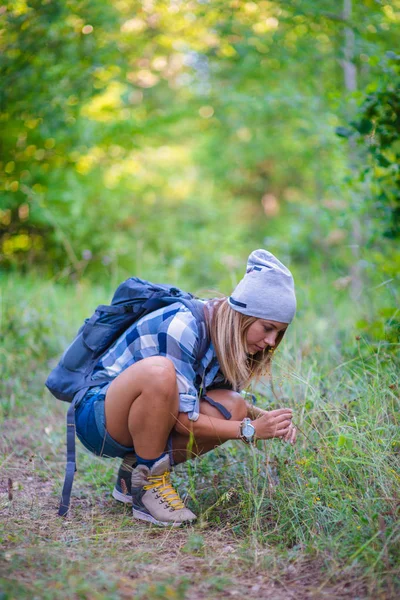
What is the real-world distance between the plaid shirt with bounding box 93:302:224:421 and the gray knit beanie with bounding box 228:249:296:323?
24cm

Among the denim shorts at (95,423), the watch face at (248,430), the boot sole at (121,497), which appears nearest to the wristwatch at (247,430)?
the watch face at (248,430)

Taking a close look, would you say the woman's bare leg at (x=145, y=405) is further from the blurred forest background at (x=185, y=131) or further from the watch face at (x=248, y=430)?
the blurred forest background at (x=185, y=131)

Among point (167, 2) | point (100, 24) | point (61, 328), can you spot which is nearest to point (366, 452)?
point (61, 328)

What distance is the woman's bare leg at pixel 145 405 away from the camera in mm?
2623

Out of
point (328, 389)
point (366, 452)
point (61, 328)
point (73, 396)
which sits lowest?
point (61, 328)

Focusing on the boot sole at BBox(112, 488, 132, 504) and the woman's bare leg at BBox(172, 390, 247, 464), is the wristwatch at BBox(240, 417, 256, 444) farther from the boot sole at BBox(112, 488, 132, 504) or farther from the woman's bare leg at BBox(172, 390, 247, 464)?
the boot sole at BBox(112, 488, 132, 504)

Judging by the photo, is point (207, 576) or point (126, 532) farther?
point (126, 532)

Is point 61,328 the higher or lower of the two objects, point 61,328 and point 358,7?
the lower

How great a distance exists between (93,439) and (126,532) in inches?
17.2

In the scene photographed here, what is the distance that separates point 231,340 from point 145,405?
468mm

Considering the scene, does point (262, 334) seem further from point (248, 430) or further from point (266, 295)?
point (248, 430)

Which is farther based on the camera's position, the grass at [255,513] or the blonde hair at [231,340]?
the blonde hair at [231,340]

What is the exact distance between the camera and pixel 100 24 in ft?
21.1

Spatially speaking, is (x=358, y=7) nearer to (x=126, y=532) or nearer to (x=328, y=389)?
(x=328, y=389)
